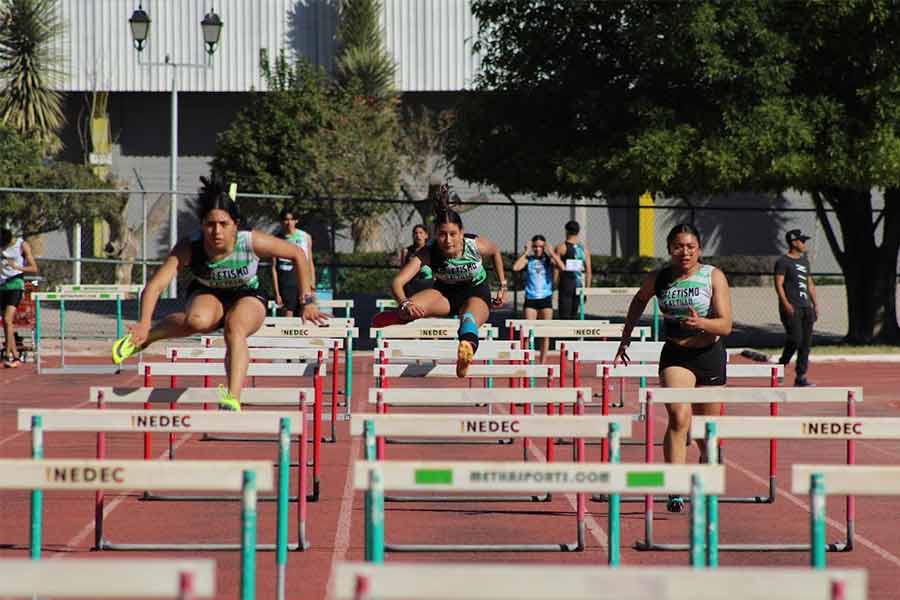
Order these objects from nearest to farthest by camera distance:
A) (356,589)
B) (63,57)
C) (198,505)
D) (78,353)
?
1. (356,589)
2. (198,505)
3. (78,353)
4. (63,57)

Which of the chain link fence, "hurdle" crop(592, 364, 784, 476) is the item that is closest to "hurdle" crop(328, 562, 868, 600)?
"hurdle" crop(592, 364, 784, 476)

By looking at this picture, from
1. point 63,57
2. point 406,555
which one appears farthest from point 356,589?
point 63,57

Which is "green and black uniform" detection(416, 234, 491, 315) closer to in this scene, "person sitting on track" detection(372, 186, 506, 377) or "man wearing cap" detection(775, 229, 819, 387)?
"person sitting on track" detection(372, 186, 506, 377)

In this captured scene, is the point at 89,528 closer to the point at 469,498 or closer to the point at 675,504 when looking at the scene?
the point at 469,498

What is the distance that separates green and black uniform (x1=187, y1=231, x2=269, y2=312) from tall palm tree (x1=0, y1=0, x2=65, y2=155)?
3387 centimetres

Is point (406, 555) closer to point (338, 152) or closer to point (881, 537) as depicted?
point (881, 537)

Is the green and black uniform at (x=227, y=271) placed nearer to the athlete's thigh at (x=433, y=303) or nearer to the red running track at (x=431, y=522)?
the red running track at (x=431, y=522)

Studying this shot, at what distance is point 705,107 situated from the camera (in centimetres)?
2441

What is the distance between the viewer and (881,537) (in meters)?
9.69

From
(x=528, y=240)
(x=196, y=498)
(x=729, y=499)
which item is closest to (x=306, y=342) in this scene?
(x=196, y=498)

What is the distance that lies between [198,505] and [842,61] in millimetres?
16162

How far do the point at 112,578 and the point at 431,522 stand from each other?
6.14m

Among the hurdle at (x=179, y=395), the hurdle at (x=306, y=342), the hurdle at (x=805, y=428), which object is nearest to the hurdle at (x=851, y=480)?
the hurdle at (x=805, y=428)

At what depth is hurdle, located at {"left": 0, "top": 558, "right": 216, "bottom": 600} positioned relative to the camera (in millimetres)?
4113
